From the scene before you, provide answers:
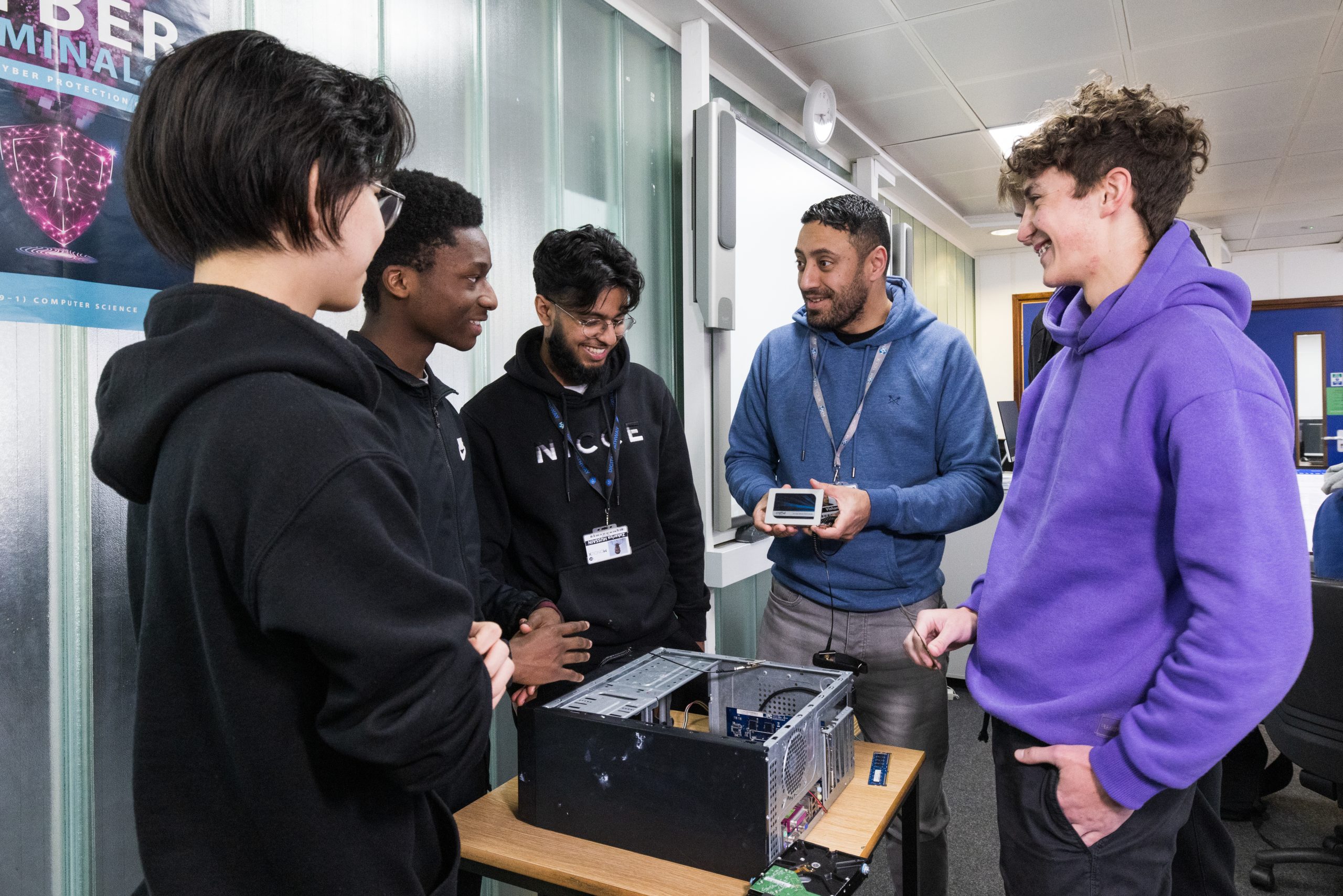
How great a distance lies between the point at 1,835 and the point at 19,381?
2.10 ft

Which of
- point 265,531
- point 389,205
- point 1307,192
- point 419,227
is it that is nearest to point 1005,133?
point 1307,192

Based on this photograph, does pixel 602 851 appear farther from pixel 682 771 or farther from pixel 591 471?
pixel 591 471

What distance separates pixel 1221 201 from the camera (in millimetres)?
5430

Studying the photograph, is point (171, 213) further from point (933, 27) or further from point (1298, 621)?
point (933, 27)

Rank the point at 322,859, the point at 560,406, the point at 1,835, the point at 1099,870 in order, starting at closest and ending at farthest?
the point at 322,859, the point at 1099,870, the point at 1,835, the point at 560,406

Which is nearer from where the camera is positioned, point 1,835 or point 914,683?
point 1,835

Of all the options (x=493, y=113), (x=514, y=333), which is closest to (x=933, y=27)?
(x=493, y=113)

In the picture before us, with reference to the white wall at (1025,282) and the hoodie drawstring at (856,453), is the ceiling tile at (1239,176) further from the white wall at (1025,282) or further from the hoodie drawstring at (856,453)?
the hoodie drawstring at (856,453)

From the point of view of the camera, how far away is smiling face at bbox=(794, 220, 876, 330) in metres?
1.86

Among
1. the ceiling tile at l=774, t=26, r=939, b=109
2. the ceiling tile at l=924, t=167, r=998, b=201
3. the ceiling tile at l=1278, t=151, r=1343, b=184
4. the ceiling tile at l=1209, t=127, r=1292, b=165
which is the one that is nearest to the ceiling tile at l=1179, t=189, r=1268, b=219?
the ceiling tile at l=1278, t=151, r=1343, b=184

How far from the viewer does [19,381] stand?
1178 millimetres

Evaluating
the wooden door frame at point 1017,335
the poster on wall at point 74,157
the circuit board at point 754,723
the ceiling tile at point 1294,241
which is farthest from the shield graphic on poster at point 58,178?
the ceiling tile at point 1294,241

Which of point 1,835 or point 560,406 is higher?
point 560,406

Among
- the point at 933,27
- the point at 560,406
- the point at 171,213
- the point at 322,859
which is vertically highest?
the point at 933,27
